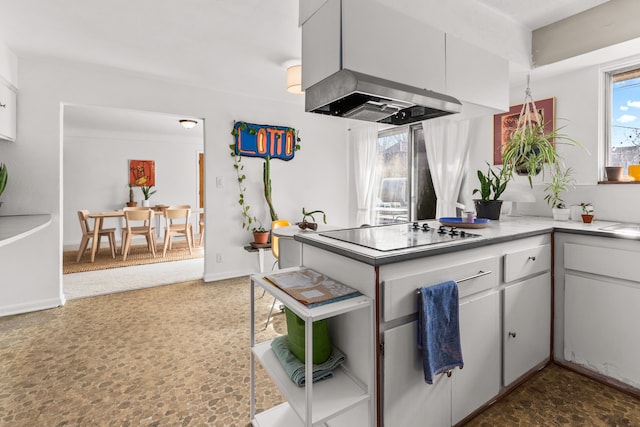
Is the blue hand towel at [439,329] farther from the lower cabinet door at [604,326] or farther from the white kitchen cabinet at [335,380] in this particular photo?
the lower cabinet door at [604,326]

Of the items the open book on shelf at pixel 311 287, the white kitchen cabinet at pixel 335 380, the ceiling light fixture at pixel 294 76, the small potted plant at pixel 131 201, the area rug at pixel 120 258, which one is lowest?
the area rug at pixel 120 258

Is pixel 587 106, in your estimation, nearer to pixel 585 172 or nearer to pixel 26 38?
pixel 585 172

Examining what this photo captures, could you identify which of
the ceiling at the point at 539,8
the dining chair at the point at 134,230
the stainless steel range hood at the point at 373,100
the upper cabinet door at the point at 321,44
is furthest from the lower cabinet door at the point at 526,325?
the dining chair at the point at 134,230

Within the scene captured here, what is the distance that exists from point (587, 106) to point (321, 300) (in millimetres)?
2751

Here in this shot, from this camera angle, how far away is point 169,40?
2.71m

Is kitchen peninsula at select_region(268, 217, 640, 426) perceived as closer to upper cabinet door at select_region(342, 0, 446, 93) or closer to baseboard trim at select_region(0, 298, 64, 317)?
upper cabinet door at select_region(342, 0, 446, 93)

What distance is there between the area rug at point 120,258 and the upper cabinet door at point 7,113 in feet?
7.34

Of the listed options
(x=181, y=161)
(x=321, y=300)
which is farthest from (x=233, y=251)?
(x=181, y=161)

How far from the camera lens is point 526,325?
1.85 metres

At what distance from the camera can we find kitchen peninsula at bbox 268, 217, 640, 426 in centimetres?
125

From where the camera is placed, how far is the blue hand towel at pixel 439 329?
1277 millimetres

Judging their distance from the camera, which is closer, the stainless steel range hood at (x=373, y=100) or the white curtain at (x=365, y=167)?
the stainless steel range hood at (x=373, y=100)

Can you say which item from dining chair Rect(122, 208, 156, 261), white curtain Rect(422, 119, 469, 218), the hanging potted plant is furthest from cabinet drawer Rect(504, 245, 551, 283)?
dining chair Rect(122, 208, 156, 261)

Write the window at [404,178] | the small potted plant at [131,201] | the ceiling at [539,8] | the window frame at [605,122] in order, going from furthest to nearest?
the small potted plant at [131,201], the window at [404,178], the window frame at [605,122], the ceiling at [539,8]
